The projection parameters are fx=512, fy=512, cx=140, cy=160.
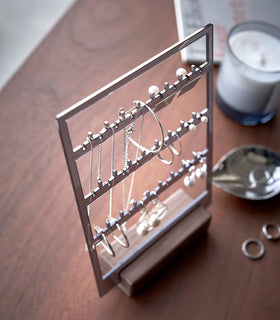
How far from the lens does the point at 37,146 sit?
25.3 inches

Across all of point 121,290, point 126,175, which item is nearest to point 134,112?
point 126,175

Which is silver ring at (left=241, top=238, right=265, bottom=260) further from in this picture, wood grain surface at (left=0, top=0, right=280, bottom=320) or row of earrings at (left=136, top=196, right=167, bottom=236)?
row of earrings at (left=136, top=196, right=167, bottom=236)

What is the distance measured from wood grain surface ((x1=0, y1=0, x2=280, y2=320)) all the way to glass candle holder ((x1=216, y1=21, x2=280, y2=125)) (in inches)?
1.1

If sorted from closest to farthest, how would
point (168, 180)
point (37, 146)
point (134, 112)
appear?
point (134, 112) → point (168, 180) → point (37, 146)

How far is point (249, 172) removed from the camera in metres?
0.62

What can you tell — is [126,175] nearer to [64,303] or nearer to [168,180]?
[168,180]

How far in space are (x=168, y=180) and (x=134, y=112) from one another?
0.41 ft

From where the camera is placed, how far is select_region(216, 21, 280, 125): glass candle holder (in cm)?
60

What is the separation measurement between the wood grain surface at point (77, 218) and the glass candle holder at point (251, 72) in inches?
1.1

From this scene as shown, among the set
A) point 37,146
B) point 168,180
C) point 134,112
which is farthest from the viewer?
point 37,146

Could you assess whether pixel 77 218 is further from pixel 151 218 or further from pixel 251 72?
pixel 251 72

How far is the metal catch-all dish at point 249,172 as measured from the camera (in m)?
0.61

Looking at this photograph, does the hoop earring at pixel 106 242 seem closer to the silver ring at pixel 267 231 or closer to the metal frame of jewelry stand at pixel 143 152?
the metal frame of jewelry stand at pixel 143 152

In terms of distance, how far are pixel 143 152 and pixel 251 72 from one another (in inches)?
8.4
